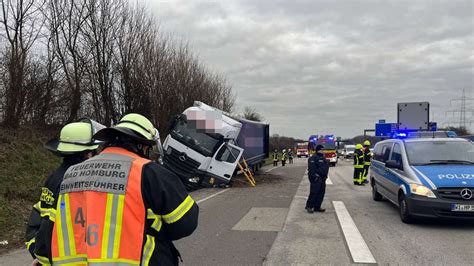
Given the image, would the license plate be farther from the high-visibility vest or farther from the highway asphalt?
the high-visibility vest

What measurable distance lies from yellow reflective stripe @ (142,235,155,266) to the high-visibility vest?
0.02 m

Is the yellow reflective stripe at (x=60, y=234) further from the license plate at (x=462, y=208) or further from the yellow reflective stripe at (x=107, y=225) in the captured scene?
the license plate at (x=462, y=208)

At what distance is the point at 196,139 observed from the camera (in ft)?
52.7

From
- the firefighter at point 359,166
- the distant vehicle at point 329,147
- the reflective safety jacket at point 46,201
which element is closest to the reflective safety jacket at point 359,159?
the firefighter at point 359,166

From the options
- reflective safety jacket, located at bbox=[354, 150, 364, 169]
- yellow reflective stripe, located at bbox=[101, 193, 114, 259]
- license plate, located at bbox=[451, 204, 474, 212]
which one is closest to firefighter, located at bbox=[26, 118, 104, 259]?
yellow reflective stripe, located at bbox=[101, 193, 114, 259]

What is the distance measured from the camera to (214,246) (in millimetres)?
6590

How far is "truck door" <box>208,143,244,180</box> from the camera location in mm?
16047

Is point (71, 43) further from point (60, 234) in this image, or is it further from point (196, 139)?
point (60, 234)

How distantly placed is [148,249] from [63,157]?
1.22 meters

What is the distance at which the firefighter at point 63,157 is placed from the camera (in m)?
2.79

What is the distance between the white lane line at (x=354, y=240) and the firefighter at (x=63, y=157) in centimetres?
421

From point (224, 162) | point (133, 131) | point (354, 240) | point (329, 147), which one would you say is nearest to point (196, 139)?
point (224, 162)

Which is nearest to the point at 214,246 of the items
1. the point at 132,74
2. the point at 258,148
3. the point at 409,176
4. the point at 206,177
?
the point at 409,176

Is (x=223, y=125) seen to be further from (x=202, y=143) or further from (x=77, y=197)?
(x=77, y=197)
